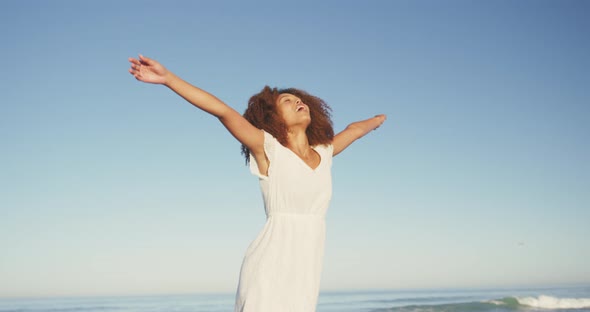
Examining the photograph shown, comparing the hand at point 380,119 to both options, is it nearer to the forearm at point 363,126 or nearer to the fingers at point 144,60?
the forearm at point 363,126

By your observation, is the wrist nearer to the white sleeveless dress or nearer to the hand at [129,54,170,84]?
the hand at [129,54,170,84]

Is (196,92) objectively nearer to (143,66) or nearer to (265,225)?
(143,66)

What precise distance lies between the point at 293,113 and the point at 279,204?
0.65m

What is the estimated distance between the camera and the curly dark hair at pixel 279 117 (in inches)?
137

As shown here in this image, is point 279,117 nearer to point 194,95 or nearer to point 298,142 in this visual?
point 298,142

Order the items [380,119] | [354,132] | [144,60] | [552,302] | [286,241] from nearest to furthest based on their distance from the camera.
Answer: [144,60] < [286,241] < [354,132] < [380,119] < [552,302]

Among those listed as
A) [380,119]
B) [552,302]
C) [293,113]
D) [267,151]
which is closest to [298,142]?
[293,113]

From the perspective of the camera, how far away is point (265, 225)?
324 cm

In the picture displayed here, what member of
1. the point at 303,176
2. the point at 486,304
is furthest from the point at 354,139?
the point at 486,304

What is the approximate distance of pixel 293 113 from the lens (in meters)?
3.58

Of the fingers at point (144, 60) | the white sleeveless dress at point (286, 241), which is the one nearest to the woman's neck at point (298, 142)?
the white sleeveless dress at point (286, 241)

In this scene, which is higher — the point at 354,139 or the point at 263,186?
the point at 354,139

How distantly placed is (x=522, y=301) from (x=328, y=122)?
21.8 meters

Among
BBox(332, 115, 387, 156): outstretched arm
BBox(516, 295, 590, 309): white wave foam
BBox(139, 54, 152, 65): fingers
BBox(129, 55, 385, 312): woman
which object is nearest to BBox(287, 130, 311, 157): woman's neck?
BBox(129, 55, 385, 312): woman
